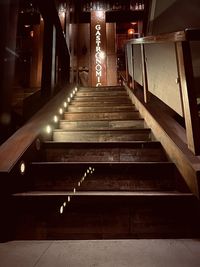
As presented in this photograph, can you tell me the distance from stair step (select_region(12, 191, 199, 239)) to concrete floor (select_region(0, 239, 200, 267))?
0.09 metres

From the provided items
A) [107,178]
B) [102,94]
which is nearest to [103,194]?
[107,178]

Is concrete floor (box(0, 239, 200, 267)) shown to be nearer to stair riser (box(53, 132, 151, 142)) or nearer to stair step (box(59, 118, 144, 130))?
stair riser (box(53, 132, 151, 142))

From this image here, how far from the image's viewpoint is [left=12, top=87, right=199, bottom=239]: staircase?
1556 mm

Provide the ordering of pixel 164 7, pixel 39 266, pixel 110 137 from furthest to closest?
pixel 164 7, pixel 110 137, pixel 39 266

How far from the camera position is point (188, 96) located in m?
1.85

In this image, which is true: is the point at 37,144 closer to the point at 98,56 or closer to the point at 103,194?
the point at 103,194

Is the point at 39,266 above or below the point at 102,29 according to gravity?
below

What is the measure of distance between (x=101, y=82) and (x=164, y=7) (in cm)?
512

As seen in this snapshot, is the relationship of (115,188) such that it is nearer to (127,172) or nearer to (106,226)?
(127,172)

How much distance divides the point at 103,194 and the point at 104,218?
0.16 metres

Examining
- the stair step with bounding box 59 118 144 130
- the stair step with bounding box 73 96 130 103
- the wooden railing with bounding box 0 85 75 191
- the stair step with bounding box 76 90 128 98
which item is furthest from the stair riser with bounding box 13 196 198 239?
the stair step with bounding box 76 90 128 98

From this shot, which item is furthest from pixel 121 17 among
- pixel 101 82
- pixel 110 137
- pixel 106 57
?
pixel 110 137

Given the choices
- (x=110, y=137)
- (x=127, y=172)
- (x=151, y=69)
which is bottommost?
(x=127, y=172)

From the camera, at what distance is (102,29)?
10.3 m
